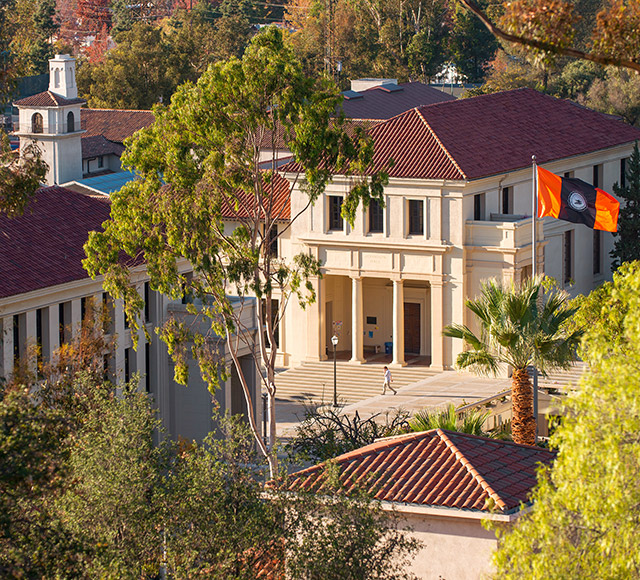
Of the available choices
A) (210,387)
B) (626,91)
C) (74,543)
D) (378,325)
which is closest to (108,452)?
(74,543)

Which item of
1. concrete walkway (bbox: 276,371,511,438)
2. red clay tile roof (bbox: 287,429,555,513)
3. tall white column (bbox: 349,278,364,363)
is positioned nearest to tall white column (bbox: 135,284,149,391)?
concrete walkway (bbox: 276,371,511,438)

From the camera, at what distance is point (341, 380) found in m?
63.7

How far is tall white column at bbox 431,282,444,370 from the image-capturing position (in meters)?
64.1

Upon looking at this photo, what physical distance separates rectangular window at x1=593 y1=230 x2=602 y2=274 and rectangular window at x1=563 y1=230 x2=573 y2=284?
315cm

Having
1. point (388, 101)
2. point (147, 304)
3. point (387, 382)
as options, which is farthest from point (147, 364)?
point (388, 101)

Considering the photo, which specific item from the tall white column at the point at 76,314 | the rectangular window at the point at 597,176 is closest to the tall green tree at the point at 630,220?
the rectangular window at the point at 597,176

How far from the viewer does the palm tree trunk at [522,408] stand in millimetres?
37531

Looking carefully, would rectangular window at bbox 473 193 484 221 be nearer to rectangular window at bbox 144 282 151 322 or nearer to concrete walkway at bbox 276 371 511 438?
concrete walkway at bbox 276 371 511 438

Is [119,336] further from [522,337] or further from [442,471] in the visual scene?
[442,471]

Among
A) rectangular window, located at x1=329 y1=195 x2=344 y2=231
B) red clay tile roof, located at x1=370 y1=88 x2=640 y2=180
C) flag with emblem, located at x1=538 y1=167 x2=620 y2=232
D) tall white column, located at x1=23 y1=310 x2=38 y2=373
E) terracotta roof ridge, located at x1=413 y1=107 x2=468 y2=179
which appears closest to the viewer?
tall white column, located at x1=23 y1=310 x2=38 y2=373

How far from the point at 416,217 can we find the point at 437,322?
188 inches

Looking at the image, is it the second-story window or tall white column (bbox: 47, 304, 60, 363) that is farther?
the second-story window

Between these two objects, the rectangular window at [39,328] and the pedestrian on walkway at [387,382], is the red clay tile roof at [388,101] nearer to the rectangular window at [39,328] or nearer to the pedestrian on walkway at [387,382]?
the pedestrian on walkway at [387,382]

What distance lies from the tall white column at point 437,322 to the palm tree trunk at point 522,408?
26.3m
